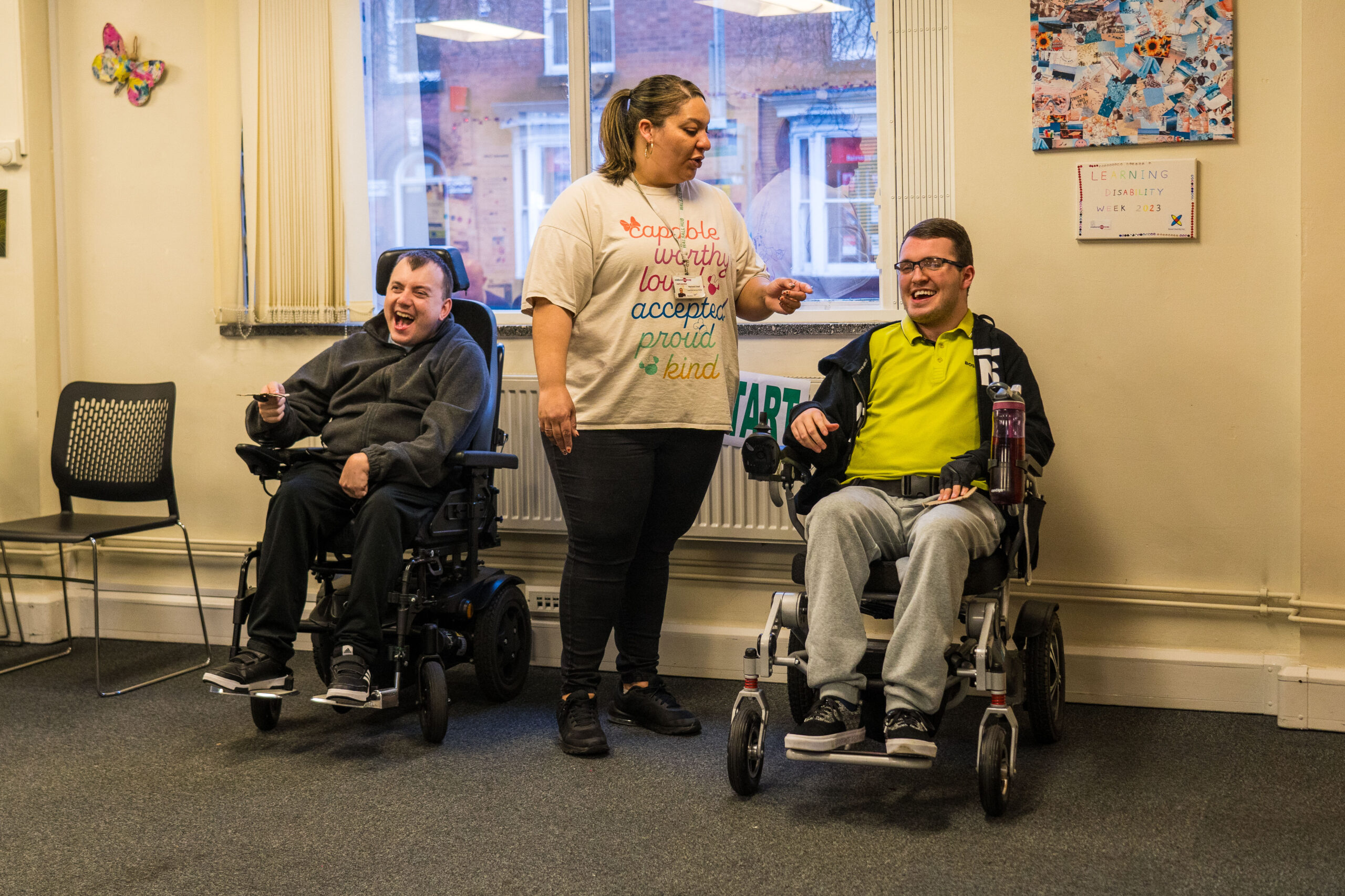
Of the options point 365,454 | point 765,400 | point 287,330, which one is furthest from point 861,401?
point 287,330

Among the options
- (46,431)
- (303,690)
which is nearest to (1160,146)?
(303,690)

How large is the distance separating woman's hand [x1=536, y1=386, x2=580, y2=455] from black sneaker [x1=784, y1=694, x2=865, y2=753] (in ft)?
2.52

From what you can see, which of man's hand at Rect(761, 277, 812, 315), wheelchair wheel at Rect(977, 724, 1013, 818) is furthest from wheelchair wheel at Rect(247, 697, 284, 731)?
wheelchair wheel at Rect(977, 724, 1013, 818)

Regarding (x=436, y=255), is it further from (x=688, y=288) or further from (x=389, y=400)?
(x=688, y=288)

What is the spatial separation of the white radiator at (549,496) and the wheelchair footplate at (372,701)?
0.87 meters

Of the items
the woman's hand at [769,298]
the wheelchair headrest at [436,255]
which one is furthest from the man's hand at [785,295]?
the wheelchair headrest at [436,255]

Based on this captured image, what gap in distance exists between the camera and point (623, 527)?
257 cm

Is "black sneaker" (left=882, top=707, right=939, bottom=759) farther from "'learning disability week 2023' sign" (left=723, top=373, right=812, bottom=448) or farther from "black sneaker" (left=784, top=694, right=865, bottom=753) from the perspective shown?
"'learning disability week 2023' sign" (left=723, top=373, right=812, bottom=448)

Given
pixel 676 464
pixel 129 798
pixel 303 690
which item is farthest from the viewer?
pixel 303 690

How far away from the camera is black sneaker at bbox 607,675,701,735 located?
8.84 ft

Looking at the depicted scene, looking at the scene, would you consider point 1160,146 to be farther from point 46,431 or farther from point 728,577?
point 46,431

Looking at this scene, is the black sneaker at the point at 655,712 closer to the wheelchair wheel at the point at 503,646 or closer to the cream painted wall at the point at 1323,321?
the wheelchair wheel at the point at 503,646

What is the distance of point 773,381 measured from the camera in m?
3.15

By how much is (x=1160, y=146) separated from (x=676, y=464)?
1.44m
